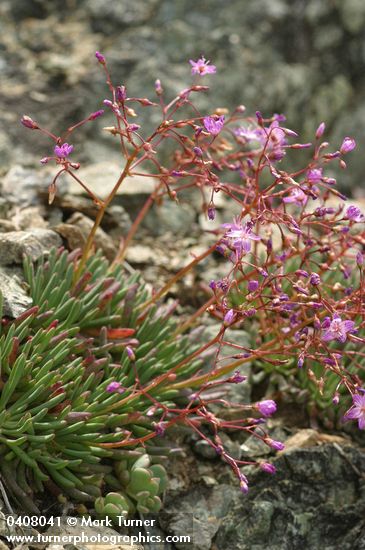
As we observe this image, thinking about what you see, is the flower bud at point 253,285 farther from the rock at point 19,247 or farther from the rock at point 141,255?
the rock at point 141,255

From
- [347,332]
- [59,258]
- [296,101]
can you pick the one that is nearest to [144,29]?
[296,101]

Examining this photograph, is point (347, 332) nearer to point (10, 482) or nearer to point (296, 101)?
point (10, 482)

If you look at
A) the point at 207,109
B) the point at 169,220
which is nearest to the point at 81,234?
the point at 169,220

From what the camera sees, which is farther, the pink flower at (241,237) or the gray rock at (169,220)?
the gray rock at (169,220)

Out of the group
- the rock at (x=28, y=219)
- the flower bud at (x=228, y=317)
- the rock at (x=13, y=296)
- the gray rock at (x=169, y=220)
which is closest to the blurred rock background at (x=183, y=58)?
the gray rock at (x=169, y=220)

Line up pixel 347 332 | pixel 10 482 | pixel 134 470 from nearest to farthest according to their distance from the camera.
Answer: pixel 347 332, pixel 10 482, pixel 134 470

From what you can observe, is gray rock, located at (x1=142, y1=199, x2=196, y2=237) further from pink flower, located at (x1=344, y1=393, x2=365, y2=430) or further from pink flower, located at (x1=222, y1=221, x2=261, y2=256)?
pink flower, located at (x1=344, y1=393, x2=365, y2=430)

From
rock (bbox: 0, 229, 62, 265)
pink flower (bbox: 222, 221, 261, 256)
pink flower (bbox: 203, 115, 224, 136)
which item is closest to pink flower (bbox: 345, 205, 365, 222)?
pink flower (bbox: 222, 221, 261, 256)
